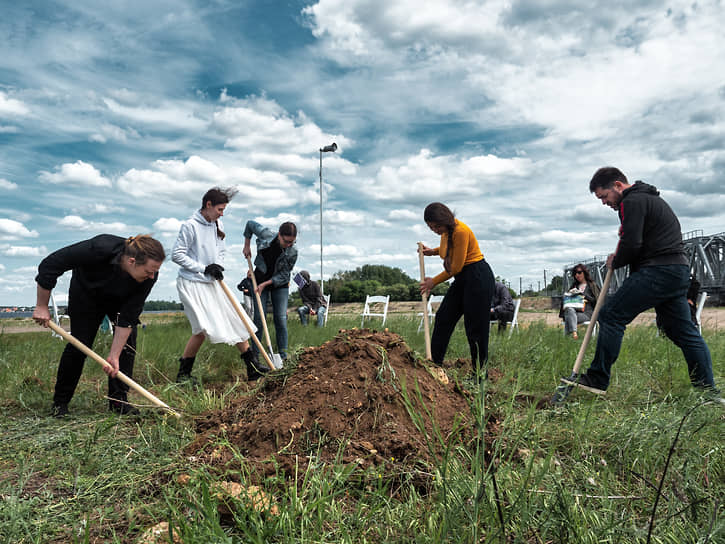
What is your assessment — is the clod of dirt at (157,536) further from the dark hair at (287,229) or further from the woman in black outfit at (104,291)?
the dark hair at (287,229)

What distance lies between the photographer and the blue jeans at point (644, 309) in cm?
368

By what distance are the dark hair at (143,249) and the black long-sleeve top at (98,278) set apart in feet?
0.40

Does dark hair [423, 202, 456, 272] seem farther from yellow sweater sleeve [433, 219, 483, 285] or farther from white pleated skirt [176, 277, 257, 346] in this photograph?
white pleated skirt [176, 277, 257, 346]

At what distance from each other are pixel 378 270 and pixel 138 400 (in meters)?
39.0

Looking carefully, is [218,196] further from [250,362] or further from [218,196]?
[250,362]

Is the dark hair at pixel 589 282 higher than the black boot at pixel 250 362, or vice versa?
the dark hair at pixel 589 282

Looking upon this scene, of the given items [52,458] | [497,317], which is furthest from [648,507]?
[497,317]

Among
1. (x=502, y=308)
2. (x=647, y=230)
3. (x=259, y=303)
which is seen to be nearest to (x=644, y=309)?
(x=647, y=230)

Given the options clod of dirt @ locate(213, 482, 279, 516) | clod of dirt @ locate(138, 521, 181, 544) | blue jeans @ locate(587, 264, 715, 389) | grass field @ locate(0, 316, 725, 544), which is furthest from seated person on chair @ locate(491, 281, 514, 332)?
clod of dirt @ locate(138, 521, 181, 544)

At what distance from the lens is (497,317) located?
28.0 feet

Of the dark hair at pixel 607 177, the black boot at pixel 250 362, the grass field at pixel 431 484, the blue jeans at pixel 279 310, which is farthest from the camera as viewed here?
the blue jeans at pixel 279 310

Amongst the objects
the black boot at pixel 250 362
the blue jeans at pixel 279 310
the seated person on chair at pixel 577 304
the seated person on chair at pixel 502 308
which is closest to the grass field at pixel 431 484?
the black boot at pixel 250 362

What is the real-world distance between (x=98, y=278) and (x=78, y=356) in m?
0.70

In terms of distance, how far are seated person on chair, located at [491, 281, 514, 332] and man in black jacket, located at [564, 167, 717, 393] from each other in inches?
180
